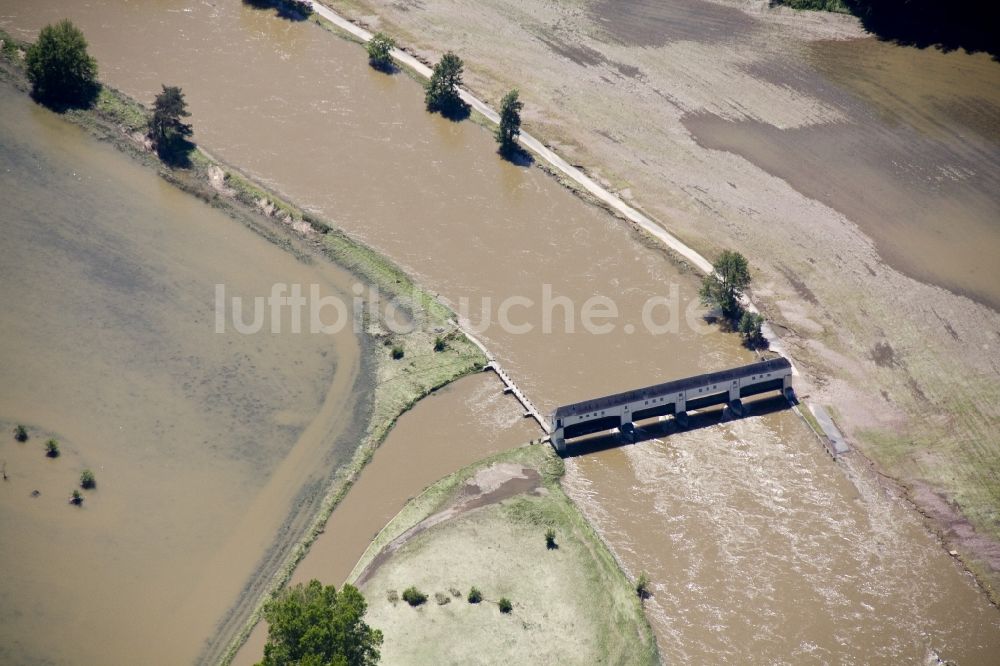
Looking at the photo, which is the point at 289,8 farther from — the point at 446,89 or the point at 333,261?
the point at 333,261

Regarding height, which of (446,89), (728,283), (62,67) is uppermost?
(62,67)

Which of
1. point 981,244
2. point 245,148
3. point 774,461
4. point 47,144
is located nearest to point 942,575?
point 774,461

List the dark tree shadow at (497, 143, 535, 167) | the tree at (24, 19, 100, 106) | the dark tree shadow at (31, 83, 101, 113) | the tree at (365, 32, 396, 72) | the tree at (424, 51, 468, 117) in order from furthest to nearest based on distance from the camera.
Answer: the tree at (365, 32, 396, 72) < the tree at (424, 51, 468, 117) < the dark tree shadow at (31, 83, 101, 113) < the dark tree shadow at (497, 143, 535, 167) < the tree at (24, 19, 100, 106)

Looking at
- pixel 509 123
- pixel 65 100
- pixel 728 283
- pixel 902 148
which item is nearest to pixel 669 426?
pixel 728 283

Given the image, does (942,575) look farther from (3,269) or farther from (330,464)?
(3,269)

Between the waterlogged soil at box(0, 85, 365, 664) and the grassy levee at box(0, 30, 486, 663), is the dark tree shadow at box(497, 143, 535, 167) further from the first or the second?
the waterlogged soil at box(0, 85, 365, 664)

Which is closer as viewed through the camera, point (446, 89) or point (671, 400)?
point (671, 400)

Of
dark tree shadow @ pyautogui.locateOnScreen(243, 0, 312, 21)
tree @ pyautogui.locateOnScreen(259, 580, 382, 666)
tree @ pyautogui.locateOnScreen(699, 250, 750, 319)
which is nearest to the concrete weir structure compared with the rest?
tree @ pyautogui.locateOnScreen(699, 250, 750, 319)
